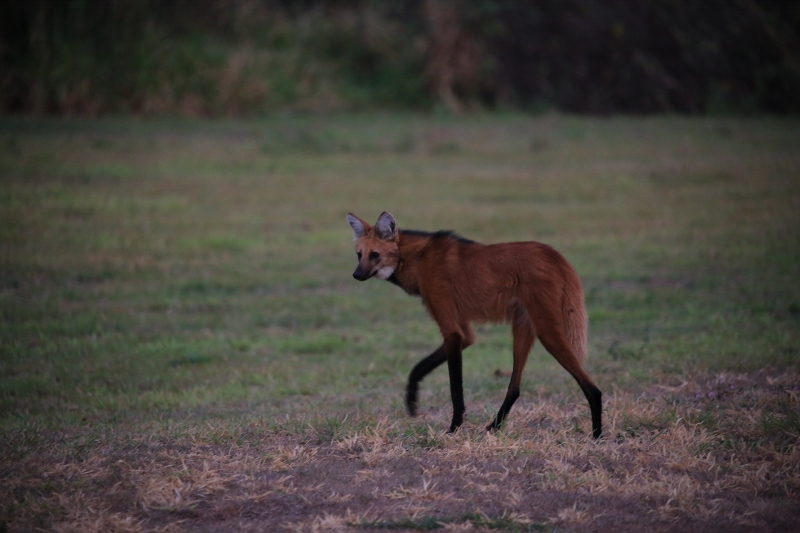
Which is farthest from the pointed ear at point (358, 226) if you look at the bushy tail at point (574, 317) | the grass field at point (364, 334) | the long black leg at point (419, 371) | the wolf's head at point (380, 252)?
the bushy tail at point (574, 317)

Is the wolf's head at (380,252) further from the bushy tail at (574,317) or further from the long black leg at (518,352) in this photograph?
the bushy tail at (574,317)

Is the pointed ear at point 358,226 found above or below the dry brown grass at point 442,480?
above

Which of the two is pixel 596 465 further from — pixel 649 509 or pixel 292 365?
pixel 292 365

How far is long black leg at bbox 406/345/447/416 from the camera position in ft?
16.5

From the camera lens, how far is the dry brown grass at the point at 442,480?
12.0 feet

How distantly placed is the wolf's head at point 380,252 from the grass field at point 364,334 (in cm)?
77

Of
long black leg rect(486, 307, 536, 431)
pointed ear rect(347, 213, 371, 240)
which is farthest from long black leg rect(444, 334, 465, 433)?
pointed ear rect(347, 213, 371, 240)

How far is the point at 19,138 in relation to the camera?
45.5ft

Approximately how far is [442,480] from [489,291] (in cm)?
110

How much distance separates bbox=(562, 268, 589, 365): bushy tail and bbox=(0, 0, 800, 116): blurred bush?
42.9ft

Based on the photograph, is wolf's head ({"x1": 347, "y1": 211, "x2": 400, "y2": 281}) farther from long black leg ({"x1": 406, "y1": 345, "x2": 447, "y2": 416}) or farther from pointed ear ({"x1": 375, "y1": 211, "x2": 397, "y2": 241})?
long black leg ({"x1": 406, "y1": 345, "x2": 447, "y2": 416})

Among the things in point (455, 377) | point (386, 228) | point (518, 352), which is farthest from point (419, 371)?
point (386, 228)

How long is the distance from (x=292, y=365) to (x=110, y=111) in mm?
10863

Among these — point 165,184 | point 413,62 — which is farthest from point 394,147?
point 413,62
